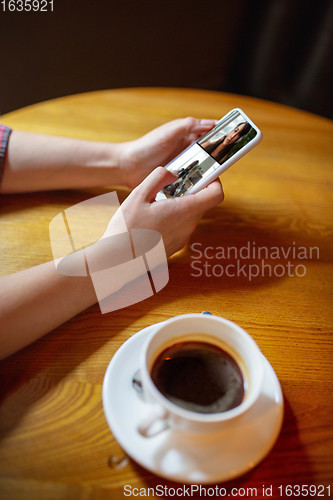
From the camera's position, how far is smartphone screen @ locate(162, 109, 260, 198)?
0.56 m

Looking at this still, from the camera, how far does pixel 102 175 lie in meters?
0.66

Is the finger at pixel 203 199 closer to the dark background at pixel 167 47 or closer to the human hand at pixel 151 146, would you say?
the human hand at pixel 151 146

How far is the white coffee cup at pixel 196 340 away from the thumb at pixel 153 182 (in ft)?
0.76

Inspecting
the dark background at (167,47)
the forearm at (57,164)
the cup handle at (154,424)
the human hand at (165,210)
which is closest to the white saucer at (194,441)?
the cup handle at (154,424)

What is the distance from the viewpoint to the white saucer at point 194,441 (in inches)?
Answer: 12.9

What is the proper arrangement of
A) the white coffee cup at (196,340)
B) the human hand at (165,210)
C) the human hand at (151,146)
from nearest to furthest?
the white coffee cup at (196,340)
the human hand at (165,210)
the human hand at (151,146)

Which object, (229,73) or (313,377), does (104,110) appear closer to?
(313,377)

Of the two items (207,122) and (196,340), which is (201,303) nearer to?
(196,340)

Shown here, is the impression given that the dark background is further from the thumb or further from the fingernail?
the thumb

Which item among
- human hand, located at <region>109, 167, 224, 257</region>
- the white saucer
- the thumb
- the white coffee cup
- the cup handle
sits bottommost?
the white saucer

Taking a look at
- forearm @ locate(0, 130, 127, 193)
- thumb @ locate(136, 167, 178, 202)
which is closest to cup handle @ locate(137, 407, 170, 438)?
thumb @ locate(136, 167, 178, 202)

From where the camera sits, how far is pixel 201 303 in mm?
486

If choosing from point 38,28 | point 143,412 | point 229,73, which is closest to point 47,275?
point 143,412

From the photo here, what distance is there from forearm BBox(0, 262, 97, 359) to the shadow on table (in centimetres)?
2
